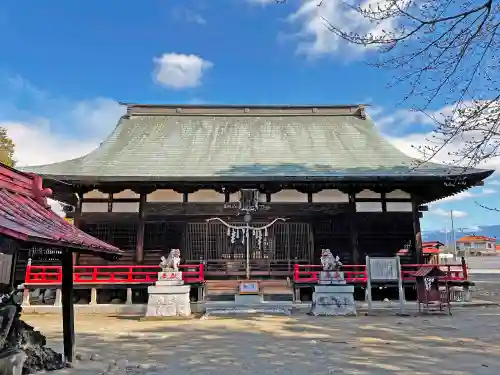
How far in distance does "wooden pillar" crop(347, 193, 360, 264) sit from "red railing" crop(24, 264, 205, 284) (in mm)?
5359

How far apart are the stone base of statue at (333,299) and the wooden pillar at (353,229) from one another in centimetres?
257

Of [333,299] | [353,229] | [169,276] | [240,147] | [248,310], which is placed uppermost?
[240,147]

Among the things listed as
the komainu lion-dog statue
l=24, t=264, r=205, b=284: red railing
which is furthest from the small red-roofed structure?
l=24, t=264, r=205, b=284: red railing

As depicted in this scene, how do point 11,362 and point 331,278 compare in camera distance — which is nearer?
point 11,362

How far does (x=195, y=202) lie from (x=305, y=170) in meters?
4.24

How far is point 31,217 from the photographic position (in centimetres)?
499

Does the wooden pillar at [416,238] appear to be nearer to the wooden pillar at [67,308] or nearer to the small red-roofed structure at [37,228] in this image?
the small red-roofed structure at [37,228]

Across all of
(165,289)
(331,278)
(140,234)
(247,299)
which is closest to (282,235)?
(247,299)

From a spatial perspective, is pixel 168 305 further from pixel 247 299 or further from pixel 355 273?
pixel 355 273

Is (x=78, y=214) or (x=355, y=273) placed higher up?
(x=78, y=214)

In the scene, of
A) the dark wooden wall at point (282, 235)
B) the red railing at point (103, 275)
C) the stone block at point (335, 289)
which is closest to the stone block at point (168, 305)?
the red railing at point (103, 275)

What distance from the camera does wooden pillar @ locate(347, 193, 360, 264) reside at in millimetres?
13953

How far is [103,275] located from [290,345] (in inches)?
334

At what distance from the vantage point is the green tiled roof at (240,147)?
1412 cm
